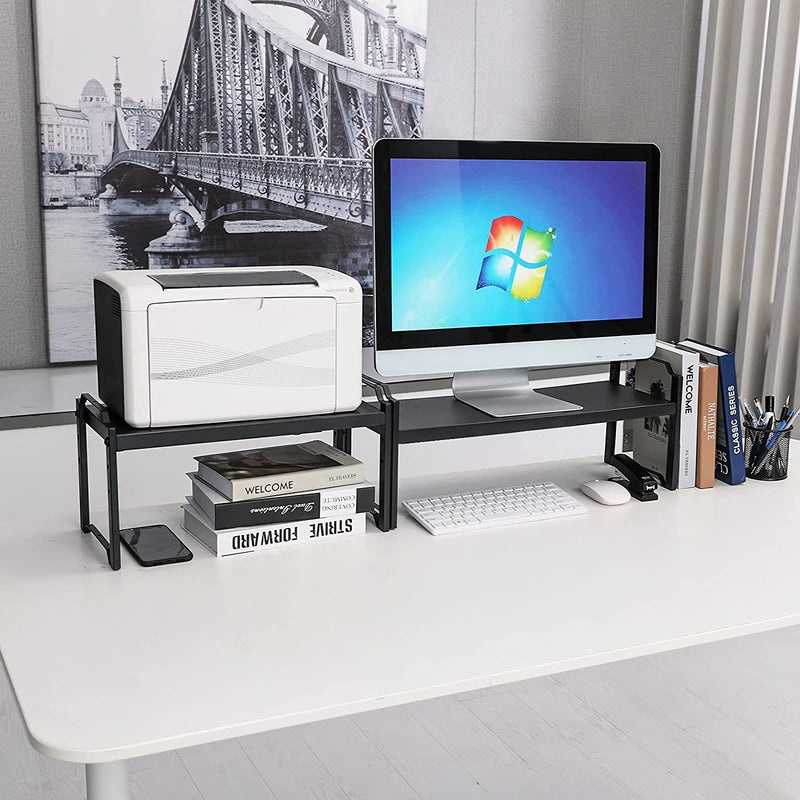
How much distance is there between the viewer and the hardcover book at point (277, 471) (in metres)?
1.57

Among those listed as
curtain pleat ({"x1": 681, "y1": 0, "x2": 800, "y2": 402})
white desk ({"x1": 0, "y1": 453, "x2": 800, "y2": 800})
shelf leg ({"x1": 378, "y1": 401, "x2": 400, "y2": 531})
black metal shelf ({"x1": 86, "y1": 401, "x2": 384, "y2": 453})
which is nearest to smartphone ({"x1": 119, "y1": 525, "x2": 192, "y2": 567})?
white desk ({"x1": 0, "y1": 453, "x2": 800, "y2": 800})

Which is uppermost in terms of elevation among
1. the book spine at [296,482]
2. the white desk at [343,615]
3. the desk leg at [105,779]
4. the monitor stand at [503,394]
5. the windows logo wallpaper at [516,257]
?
the windows logo wallpaper at [516,257]

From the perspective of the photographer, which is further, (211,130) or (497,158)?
(211,130)

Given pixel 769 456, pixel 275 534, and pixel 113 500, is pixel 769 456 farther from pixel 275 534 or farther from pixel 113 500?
pixel 113 500

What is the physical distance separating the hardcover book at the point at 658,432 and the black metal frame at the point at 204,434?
56 centimetres

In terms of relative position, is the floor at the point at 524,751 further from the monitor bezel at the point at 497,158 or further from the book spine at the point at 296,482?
the monitor bezel at the point at 497,158

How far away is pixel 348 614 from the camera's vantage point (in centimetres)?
136

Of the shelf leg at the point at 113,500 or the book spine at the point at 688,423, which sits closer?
the shelf leg at the point at 113,500

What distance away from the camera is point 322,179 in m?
3.22

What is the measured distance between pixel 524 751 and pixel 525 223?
1164mm

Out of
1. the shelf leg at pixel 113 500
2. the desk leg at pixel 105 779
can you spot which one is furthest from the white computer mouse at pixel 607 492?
the desk leg at pixel 105 779

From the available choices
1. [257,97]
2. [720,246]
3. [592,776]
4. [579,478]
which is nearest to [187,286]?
[579,478]

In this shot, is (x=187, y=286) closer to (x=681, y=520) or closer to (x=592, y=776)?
(x=681, y=520)

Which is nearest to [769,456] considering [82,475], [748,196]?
[82,475]
